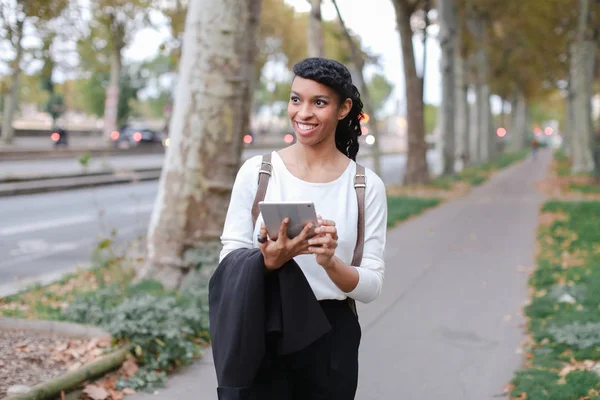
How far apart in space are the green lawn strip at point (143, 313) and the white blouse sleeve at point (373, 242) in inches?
Answer: 113

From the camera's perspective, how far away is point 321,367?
2.99 m

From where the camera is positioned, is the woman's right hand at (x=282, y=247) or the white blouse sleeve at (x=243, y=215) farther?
the white blouse sleeve at (x=243, y=215)

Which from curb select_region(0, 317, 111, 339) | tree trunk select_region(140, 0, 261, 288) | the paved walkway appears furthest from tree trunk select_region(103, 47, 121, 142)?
curb select_region(0, 317, 111, 339)

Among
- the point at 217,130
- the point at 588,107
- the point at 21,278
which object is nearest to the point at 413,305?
the point at 217,130

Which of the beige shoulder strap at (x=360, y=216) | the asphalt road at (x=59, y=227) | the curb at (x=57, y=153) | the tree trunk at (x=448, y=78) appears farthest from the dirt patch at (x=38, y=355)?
the tree trunk at (x=448, y=78)

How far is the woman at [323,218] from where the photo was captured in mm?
2947

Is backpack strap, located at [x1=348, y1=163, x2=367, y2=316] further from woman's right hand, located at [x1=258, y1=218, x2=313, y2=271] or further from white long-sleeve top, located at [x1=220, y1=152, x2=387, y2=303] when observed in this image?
woman's right hand, located at [x1=258, y1=218, x2=313, y2=271]

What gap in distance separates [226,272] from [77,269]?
7134 mm

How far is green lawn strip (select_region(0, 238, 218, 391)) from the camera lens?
19.0ft

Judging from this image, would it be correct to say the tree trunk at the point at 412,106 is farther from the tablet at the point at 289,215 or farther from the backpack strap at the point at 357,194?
the tablet at the point at 289,215

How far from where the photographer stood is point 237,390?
285 centimetres

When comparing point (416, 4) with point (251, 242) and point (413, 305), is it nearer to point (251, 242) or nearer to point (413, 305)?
point (413, 305)

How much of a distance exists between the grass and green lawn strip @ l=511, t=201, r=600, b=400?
3.86 metres

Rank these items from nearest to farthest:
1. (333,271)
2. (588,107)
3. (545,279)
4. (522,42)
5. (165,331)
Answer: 1. (333,271)
2. (165,331)
3. (545,279)
4. (588,107)
5. (522,42)
